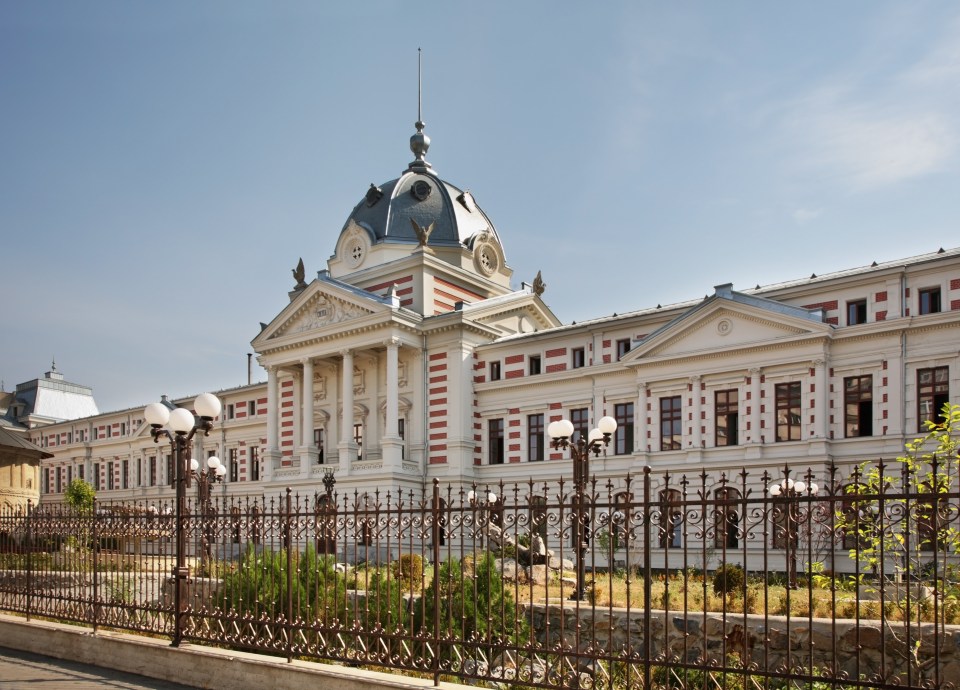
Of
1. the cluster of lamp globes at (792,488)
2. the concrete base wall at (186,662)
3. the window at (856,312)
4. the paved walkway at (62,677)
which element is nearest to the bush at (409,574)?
the concrete base wall at (186,662)

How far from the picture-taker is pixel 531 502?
898 cm

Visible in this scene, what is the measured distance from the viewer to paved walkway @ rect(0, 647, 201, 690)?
1164 cm

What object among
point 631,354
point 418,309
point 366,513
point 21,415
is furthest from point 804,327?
point 21,415

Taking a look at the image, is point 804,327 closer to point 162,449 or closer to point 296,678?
point 296,678

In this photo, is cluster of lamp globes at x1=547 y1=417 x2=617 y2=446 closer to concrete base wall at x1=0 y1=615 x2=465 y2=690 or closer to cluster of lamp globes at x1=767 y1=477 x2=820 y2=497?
cluster of lamp globes at x1=767 y1=477 x2=820 y2=497

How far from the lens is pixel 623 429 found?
119ft

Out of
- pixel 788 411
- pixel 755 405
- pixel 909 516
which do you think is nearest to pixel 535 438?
pixel 755 405

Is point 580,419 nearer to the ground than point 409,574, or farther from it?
farther from it

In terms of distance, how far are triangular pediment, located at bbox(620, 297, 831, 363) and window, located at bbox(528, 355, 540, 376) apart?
17.0 feet

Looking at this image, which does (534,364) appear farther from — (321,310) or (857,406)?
(857,406)

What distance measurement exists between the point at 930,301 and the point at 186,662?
25.3m

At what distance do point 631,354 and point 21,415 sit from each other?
60565mm

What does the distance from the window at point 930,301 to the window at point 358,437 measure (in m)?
25.0

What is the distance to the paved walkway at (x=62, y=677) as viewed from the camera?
1164cm
